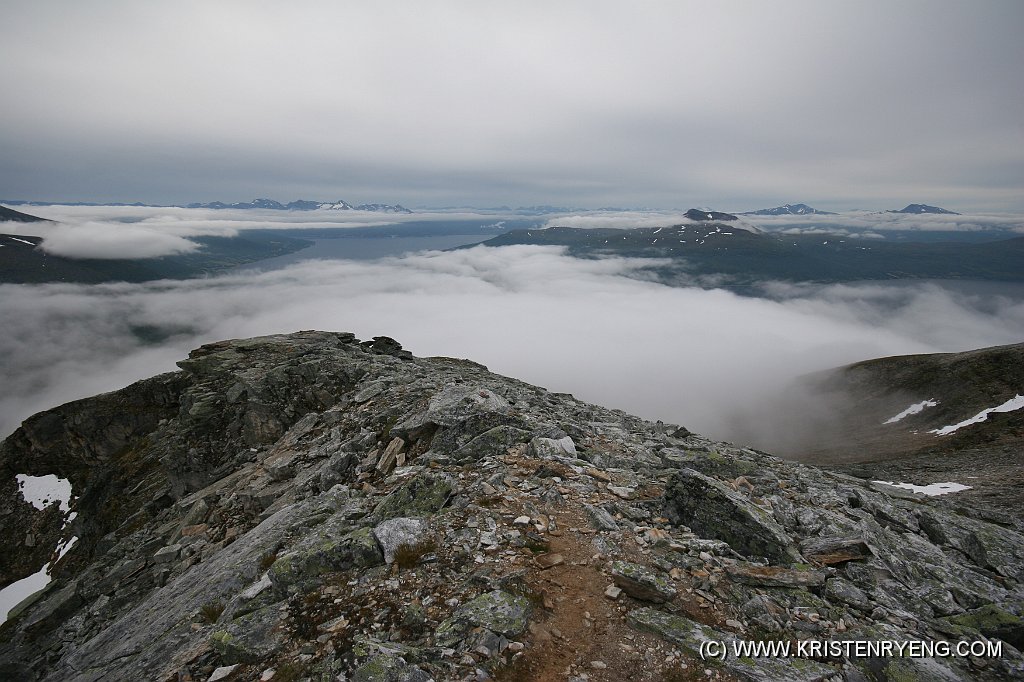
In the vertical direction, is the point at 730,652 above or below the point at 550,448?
below

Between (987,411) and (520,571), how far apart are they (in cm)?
10639

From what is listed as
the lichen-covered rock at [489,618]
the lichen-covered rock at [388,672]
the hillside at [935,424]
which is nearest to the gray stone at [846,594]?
A: the lichen-covered rock at [489,618]

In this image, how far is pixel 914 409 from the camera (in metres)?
93.0

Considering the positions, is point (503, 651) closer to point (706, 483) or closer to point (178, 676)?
point (178, 676)

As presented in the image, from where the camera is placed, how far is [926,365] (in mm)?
104375

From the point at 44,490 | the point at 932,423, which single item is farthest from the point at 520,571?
the point at 932,423

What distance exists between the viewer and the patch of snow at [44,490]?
54925 millimetres

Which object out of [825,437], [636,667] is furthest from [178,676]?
[825,437]

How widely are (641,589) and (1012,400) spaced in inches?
4233

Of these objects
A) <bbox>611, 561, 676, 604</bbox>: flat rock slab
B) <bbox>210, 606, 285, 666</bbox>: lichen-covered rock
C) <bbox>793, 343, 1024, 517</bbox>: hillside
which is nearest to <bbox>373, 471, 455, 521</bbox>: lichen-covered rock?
<bbox>210, 606, 285, 666</bbox>: lichen-covered rock

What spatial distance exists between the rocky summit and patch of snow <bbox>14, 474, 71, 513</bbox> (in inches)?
1495

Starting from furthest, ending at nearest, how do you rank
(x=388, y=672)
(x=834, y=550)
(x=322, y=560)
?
1. (x=834, y=550)
2. (x=322, y=560)
3. (x=388, y=672)

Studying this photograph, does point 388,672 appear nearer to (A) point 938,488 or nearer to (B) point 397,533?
(B) point 397,533

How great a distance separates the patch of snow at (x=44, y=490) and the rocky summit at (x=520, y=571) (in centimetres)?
3796
